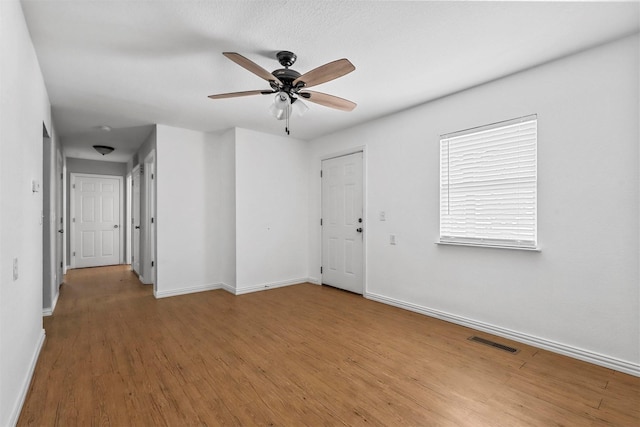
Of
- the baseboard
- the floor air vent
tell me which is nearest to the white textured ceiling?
the floor air vent

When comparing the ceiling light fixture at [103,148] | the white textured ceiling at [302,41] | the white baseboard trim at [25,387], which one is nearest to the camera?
the white baseboard trim at [25,387]

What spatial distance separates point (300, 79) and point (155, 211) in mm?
3316

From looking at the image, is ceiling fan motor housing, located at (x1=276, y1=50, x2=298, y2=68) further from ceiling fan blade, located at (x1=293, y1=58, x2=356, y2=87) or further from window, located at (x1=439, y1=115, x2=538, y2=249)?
window, located at (x1=439, y1=115, x2=538, y2=249)

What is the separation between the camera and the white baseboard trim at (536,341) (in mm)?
2410

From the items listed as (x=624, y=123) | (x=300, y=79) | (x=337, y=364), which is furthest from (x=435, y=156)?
(x=337, y=364)

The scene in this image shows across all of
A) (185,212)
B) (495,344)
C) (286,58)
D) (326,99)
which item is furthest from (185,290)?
(495,344)

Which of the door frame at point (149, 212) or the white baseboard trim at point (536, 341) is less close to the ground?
the door frame at point (149, 212)

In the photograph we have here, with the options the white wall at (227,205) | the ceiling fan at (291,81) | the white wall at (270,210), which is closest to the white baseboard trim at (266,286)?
the white wall at (270,210)

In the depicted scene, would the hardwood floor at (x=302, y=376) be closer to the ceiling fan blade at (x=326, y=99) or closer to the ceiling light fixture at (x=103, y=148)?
the ceiling fan blade at (x=326, y=99)

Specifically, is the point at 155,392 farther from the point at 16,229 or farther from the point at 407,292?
the point at 407,292

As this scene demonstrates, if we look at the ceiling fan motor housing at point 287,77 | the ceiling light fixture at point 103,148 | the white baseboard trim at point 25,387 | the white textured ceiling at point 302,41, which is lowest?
the white baseboard trim at point 25,387

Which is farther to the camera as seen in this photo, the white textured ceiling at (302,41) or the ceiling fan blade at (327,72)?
the ceiling fan blade at (327,72)

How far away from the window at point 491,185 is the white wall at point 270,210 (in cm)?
265

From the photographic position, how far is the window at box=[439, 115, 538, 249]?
2.93m
